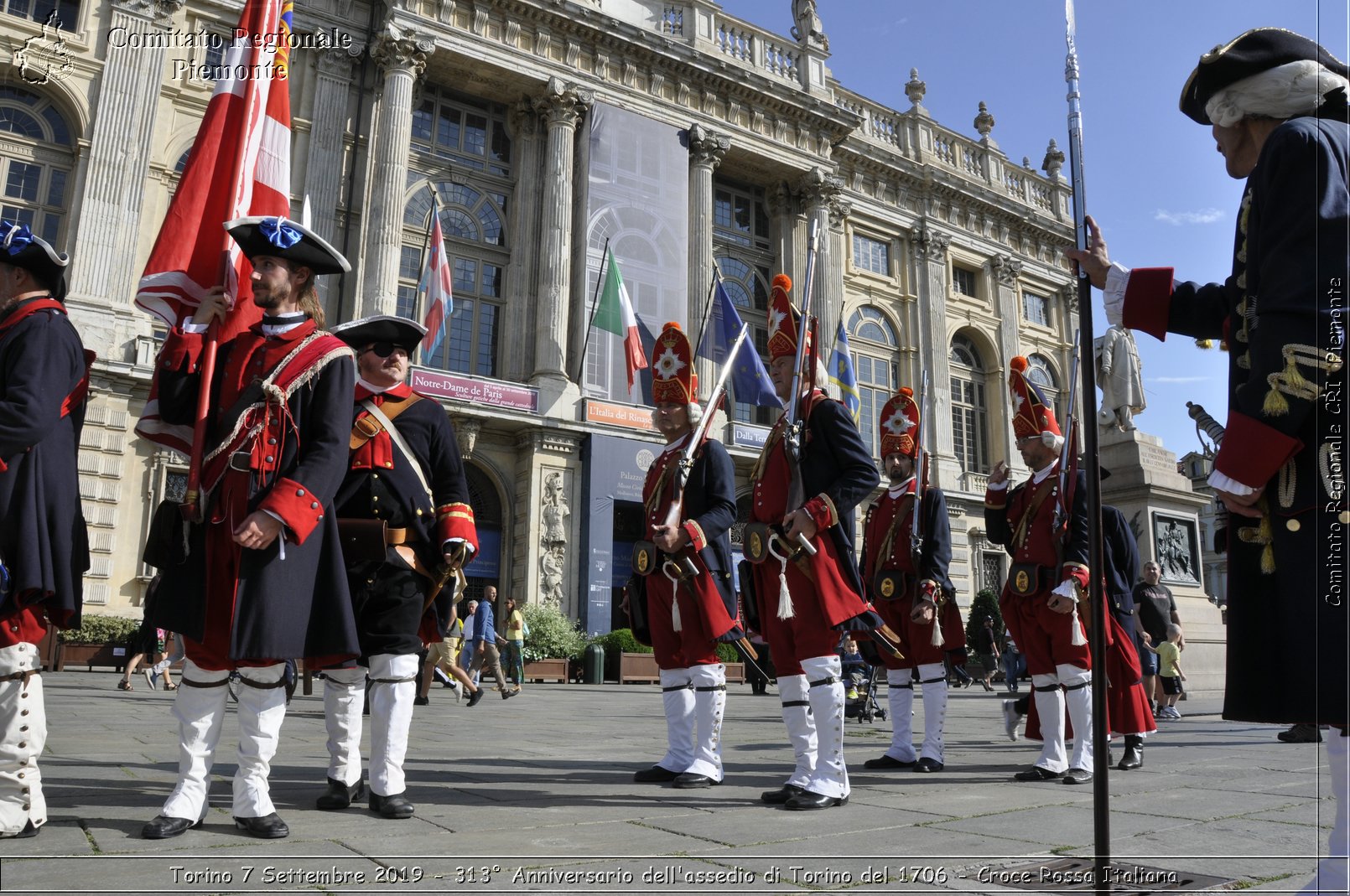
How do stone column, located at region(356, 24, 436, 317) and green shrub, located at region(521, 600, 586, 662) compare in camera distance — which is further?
stone column, located at region(356, 24, 436, 317)

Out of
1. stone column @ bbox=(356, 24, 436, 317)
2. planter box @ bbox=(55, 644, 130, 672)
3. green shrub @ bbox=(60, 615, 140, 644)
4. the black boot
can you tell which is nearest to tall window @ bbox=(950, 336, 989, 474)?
stone column @ bbox=(356, 24, 436, 317)

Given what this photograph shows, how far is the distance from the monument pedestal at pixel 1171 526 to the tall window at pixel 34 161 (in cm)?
2013

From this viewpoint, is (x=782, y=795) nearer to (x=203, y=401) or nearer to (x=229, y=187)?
(x=203, y=401)

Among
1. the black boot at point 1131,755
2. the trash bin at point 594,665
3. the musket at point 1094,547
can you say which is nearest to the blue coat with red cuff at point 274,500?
the musket at point 1094,547

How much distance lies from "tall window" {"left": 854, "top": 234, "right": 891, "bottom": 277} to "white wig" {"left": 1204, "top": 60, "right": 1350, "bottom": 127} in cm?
2885

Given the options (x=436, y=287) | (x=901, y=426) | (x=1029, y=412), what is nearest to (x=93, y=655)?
(x=436, y=287)

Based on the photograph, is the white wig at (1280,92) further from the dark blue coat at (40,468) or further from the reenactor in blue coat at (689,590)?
the dark blue coat at (40,468)

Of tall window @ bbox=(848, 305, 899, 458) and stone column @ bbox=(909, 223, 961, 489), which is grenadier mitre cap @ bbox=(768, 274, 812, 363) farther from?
stone column @ bbox=(909, 223, 961, 489)

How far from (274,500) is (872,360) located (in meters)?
28.6

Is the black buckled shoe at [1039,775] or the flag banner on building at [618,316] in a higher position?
the flag banner on building at [618,316]

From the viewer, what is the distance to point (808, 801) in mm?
3861

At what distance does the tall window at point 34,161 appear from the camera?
18.8 meters

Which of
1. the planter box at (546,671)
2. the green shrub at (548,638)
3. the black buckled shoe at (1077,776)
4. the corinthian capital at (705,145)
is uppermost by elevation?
the corinthian capital at (705,145)

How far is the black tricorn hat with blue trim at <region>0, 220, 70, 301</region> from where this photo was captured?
3.43m
